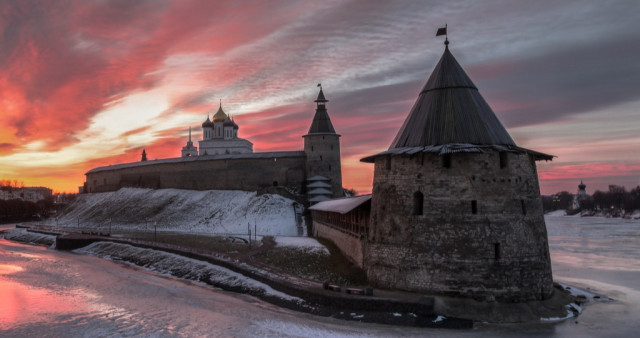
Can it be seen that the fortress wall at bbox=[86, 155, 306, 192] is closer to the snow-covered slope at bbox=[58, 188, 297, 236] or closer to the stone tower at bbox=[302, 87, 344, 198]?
the snow-covered slope at bbox=[58, 188, 297, 236]

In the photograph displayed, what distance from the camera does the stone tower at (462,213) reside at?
16406 millimetres

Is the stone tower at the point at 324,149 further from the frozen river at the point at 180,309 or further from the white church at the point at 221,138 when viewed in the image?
the white church at the point at 221,138

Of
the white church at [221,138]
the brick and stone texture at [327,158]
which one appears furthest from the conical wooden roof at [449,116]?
the white church at [221,138]

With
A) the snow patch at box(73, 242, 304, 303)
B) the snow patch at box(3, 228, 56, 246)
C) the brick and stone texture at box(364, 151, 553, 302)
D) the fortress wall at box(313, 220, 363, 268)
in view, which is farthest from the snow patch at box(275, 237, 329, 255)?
the snow patch at box(3, 228, 56, 246)

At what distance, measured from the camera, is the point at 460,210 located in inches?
657

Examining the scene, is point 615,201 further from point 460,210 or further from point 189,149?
point 460,210

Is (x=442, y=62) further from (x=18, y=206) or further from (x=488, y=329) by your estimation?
(x=18, y=206)

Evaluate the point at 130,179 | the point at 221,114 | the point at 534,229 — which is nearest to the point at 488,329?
the point at 534,229

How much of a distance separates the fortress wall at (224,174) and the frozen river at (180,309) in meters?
22.0

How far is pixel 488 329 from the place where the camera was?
1485 cm

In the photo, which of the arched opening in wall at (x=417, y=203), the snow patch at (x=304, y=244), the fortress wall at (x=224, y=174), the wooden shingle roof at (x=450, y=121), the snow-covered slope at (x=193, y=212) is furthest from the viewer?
the fortress wall at (x=224, y=174)

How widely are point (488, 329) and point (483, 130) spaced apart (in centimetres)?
686

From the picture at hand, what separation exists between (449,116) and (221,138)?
5882cm

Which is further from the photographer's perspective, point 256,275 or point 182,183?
point 182,183
